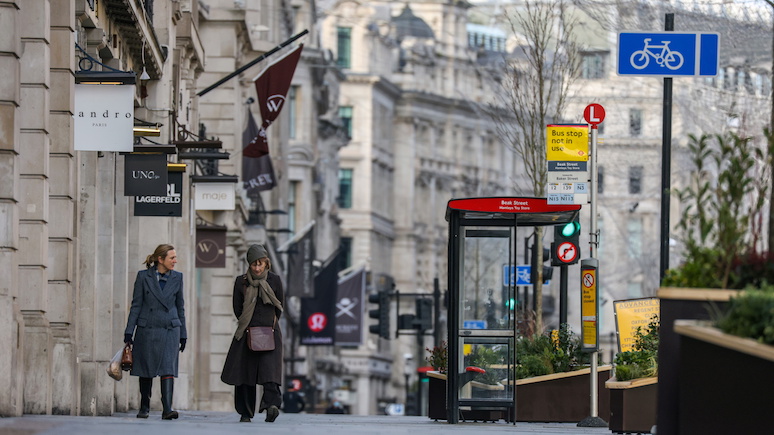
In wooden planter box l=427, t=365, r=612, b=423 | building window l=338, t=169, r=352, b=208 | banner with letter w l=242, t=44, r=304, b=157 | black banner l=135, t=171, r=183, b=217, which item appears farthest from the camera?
building window l=338, t=169, r=352, b=208

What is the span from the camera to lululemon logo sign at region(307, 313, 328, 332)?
6025cm

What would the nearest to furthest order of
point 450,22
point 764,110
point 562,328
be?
point 562,328, point 764,110, point 450,22

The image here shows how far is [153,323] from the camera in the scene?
62.5 ft

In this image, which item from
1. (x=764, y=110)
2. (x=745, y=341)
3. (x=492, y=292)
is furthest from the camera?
(x=764, y=110)

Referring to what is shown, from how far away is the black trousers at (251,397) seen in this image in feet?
63.0

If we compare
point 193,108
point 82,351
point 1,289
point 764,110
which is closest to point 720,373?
point 1,289

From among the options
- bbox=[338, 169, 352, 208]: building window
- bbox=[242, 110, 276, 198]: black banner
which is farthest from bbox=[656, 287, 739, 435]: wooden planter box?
bbox=[338, 169, 352, 208]: building window

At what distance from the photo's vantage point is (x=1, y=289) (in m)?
17.5

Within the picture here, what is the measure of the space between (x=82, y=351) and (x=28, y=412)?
5.45 m

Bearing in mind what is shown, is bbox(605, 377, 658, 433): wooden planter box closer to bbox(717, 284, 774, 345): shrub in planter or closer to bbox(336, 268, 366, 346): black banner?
bbox(717, 284, 774, 345): shrub in planter

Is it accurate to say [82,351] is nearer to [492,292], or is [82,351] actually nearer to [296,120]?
[492,292]

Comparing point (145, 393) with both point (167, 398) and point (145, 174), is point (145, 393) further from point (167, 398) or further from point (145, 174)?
point (145, 174)

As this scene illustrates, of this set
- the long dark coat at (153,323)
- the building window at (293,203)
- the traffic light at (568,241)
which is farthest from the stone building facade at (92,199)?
the building window at (293,203)

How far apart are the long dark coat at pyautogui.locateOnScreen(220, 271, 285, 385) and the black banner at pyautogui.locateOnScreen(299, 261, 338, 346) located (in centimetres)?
4086
